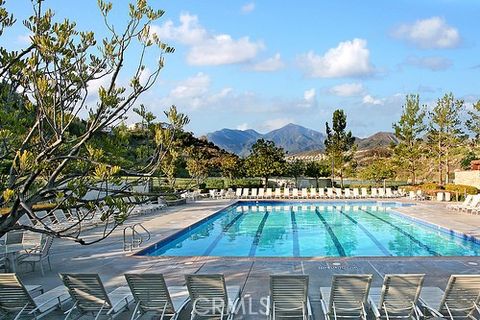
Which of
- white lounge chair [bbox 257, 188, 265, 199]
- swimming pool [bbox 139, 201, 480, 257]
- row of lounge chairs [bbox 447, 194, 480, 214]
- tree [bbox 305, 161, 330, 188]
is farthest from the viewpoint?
tree [bbox 305, 161, 330, 188]

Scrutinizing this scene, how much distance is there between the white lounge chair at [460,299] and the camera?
5668 millimetres

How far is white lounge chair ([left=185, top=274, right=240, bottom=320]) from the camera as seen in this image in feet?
19.1

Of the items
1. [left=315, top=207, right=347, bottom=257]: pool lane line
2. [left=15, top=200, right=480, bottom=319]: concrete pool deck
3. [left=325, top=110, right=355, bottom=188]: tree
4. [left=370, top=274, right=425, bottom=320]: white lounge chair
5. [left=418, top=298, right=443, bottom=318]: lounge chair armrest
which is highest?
[left=325, top=110, right=355, bottom=188]: tree

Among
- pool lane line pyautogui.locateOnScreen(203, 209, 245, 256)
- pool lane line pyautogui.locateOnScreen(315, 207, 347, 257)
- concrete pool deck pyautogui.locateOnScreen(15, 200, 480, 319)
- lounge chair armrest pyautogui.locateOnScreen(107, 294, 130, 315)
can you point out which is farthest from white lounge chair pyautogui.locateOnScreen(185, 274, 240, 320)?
pool lane line pyautogui.locateOnScreen(315, 207, 347, 257)

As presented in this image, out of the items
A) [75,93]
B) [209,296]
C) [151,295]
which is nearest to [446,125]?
[209,296]

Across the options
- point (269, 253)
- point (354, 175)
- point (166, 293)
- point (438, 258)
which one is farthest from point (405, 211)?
point (354, 175)

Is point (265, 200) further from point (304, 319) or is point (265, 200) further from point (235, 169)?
point (304, 319)

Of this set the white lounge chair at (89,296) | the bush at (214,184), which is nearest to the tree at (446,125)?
the bush at (214,184)

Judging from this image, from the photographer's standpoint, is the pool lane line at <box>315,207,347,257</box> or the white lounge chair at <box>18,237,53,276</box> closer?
the white lounge chair at <box>18,237,53,276</box>

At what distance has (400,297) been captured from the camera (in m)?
5.77

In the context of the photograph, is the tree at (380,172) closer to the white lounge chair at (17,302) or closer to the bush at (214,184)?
the bush at (214,184)

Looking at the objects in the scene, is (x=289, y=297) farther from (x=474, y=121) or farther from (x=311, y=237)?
(x=474, y=121)

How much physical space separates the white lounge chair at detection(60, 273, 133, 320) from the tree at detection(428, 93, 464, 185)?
30.5 meters

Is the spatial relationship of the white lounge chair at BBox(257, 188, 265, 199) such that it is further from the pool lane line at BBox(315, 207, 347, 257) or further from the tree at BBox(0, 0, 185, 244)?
the tree at BBox(0, 0, 185, 244)
